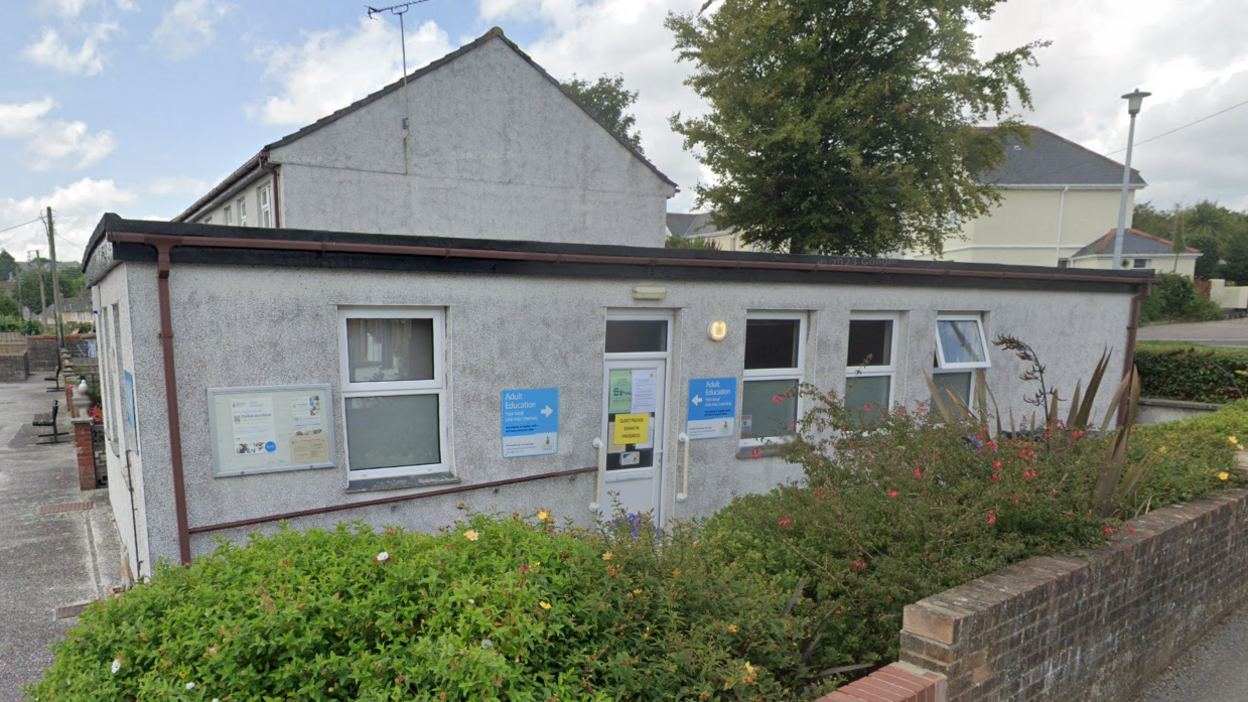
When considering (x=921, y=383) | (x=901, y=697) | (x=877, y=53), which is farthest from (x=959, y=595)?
(x=877, y=53)

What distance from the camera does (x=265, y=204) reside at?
14.5 metres

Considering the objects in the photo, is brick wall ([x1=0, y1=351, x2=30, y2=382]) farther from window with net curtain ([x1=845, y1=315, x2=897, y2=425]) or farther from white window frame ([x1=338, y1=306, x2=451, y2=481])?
window with net curtain ([x1=845, y1=315, x2=897, y2=425])

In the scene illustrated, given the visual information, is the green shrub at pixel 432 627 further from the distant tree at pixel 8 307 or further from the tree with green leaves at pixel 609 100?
the distant tree at pixel 8 307

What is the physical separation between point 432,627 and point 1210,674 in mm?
4878

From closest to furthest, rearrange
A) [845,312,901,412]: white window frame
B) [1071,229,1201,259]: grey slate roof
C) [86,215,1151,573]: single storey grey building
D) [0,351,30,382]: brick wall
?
[86,215,1151,573]: single storey grey building
[845,312,901,412]: white window frame
[0,351,30,382]: brick wall
[1071,229,1201,259]: grey slate roof

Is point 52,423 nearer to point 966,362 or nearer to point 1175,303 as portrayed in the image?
point 966,362

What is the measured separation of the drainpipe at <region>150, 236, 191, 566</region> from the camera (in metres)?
4.36

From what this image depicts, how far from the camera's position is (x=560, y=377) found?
6.11 meters

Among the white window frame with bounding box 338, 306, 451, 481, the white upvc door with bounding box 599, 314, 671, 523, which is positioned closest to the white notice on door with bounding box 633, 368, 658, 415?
the white upvc door with bounding box 599, 314, 671, 523

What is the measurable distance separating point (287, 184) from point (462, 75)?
430cm

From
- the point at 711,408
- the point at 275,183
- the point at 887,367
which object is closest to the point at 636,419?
the point at 711,408

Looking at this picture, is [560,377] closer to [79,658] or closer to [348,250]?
[348,250]

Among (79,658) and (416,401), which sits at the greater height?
(416,401)

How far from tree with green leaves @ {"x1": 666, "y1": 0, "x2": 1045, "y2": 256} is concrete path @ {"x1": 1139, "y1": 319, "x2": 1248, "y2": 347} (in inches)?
532
